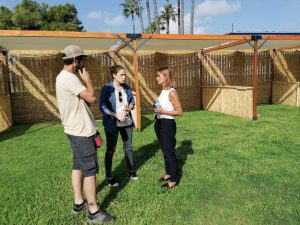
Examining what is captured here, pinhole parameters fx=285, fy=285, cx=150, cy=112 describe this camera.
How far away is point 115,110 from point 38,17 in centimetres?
3191

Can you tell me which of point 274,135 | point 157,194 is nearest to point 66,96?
point 157,194

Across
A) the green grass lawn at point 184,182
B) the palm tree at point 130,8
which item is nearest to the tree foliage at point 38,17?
the palm tree at point 130,8

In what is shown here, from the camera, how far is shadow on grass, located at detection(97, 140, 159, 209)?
381cm

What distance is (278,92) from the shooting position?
12875 millimetres

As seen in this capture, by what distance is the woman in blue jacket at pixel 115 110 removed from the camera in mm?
3990

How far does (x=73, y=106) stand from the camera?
2830mm

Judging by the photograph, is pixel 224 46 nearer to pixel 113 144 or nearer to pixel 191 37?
pixel 191 37

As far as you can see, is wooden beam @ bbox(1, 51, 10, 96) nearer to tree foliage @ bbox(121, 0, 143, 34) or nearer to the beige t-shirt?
the beige t-shirt

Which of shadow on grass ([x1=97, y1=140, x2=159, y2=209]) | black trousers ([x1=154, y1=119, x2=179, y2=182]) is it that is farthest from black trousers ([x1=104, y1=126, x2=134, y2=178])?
black trousers ([x1=154, y1=119, x2=179, y2=182])

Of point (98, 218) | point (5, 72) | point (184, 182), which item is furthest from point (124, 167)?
point (5, 72)

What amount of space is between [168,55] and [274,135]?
20.0 feet

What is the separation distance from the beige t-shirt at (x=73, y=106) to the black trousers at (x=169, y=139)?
3.92ft

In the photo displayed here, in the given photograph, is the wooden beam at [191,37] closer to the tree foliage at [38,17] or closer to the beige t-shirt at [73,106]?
the beige t-shirt at [73,106]

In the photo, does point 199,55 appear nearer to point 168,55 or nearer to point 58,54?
point 168,55
